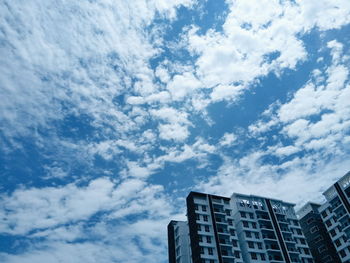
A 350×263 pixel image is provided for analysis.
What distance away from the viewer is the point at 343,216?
69875mm

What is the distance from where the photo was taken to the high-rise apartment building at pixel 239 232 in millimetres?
63250

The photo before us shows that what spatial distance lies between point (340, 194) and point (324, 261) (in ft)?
62.0

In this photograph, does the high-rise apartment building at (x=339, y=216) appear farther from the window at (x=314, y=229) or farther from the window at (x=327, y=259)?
the window at (x=314, y=229)

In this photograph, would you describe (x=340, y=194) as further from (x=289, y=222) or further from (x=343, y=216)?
(x=289, y=222)

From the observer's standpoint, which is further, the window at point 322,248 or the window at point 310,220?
the window at point 310,220

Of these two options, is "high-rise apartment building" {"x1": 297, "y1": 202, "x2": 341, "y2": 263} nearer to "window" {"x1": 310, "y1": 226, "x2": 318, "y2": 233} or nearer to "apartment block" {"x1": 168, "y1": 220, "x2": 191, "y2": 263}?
"window" {"x1": 310, "y1": 226, "x2": 318, "y2": 233}

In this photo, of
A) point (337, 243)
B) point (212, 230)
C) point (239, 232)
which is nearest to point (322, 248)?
point (337, 243)

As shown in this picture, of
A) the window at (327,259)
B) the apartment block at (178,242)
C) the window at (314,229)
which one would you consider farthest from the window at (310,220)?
the apartment block at (178,242)

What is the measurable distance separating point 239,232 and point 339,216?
2583 cm

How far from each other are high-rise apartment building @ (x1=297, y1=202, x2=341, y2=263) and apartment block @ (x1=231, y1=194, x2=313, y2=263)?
726 centimetres

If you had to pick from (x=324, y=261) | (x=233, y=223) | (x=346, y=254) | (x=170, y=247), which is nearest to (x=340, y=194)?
(x=346, y=254)

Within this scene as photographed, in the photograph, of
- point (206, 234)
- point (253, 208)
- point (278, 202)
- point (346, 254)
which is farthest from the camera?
point (278, 202)

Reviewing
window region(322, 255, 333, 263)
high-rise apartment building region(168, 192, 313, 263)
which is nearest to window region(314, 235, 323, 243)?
window region(322, 255, 333, 263)

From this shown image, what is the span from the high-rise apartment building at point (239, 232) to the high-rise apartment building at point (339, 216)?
300 inches
